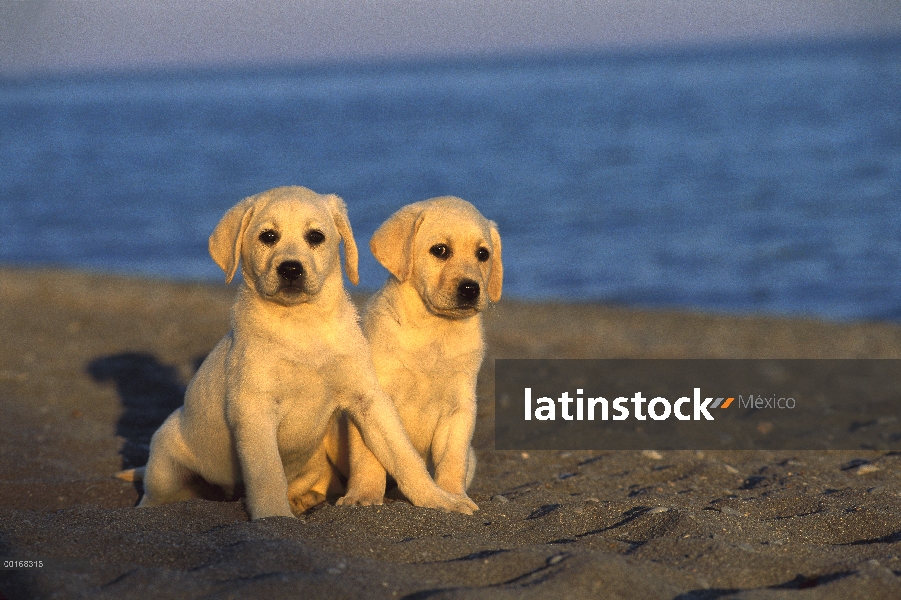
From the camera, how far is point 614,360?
10.9 metres

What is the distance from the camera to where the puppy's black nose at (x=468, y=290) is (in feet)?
18.6

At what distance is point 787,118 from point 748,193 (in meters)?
18.7

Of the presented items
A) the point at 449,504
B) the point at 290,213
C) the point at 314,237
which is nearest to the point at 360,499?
the point at 449,504

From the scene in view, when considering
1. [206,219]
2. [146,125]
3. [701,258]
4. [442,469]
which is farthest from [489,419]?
[146,125]

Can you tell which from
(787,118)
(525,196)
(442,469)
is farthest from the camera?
(787,118)

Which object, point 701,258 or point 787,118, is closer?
point 701,258

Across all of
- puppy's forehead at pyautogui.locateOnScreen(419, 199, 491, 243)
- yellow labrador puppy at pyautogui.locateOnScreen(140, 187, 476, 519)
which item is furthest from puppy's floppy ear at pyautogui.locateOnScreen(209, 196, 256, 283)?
puppy's forehead at pyautogui.locateOnScreen(419, 199, 491, 243)

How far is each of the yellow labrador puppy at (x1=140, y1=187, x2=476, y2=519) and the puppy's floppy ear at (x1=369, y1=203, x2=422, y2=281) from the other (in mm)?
302

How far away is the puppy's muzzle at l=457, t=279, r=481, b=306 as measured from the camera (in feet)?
18.6

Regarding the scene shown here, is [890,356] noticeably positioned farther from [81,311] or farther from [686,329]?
[81,311]

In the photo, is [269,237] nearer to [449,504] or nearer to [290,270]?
[290,270]

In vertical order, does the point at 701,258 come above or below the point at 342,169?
below

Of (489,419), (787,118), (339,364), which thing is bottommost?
(489,419)

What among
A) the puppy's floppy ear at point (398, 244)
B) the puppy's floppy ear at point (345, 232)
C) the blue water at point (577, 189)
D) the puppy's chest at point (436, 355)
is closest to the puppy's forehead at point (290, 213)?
the puppy's floppy ear at point (345, 232)
